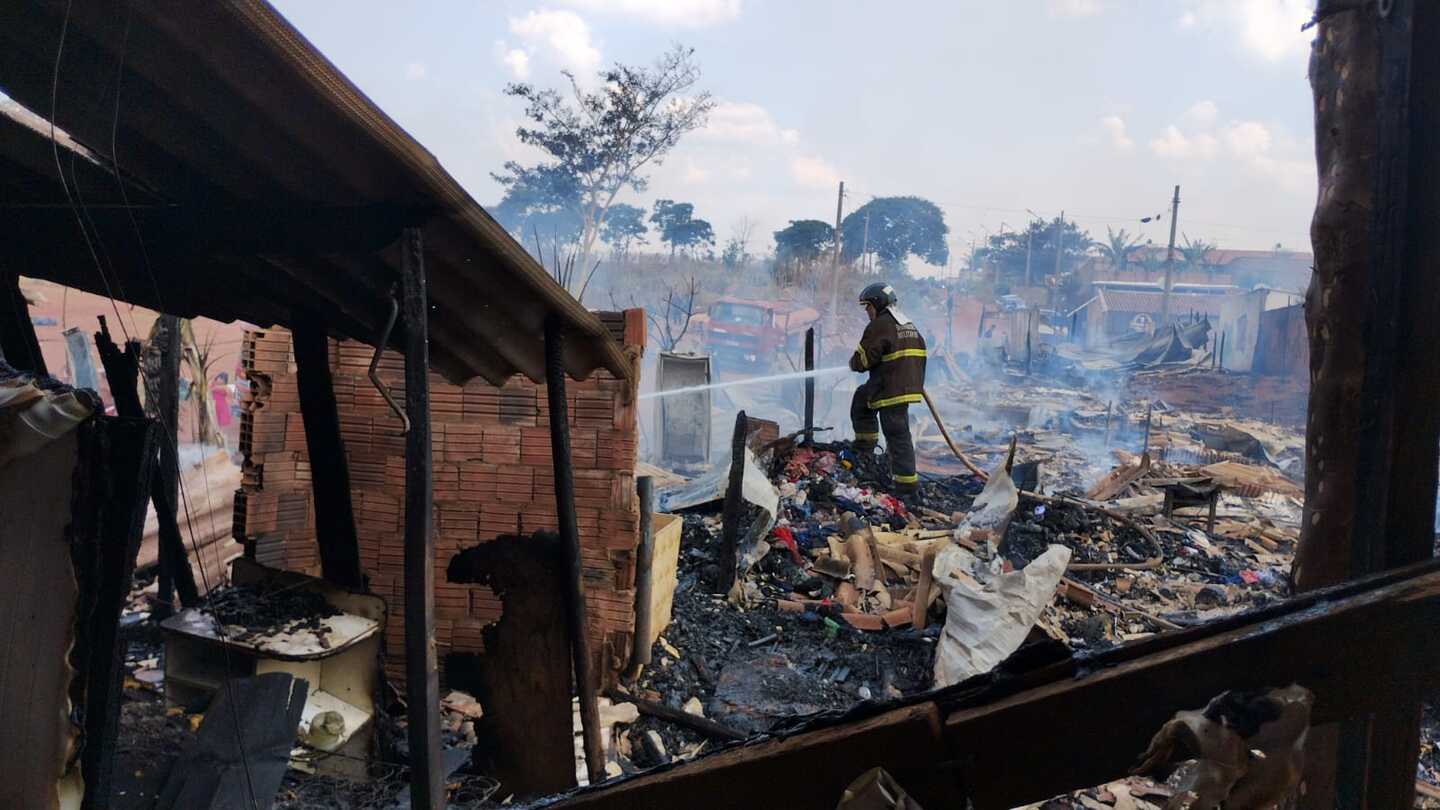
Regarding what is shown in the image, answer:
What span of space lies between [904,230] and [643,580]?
39863 millimetres

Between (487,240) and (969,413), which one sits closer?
(487,240)

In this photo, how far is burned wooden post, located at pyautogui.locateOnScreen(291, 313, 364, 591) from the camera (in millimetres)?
3465

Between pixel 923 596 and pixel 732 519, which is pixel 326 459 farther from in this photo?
pixel 923 596

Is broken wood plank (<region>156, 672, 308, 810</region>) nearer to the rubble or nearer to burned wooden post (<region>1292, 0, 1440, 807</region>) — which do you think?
the rubble

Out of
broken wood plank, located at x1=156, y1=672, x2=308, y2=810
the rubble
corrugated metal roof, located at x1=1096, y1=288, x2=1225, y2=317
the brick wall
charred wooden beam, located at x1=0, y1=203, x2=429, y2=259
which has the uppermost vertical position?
corrugated metal roof, located at x1=1096, y1=288, x2=1225, y2=317

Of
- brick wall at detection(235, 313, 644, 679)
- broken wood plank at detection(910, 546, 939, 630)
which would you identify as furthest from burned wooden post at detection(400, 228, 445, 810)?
broken wood plank at detection(910, 546, 939, 630)

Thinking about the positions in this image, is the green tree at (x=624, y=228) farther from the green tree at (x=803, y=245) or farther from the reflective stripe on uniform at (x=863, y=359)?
the reflective stripe on uniform at (x=863, y=359)

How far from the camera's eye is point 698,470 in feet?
43.6

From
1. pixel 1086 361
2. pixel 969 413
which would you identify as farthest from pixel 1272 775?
pixel 1086 361

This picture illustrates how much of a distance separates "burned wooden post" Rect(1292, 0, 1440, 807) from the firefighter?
7586 millimetres

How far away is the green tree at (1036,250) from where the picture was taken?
44812mm

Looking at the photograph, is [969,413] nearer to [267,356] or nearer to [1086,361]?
[1086,361]

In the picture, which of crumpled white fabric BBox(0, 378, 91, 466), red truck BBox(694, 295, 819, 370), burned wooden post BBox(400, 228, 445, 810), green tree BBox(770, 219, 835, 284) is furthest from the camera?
green tree BBox(770, 219, 835, 284)

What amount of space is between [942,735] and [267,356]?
16.1 feet
